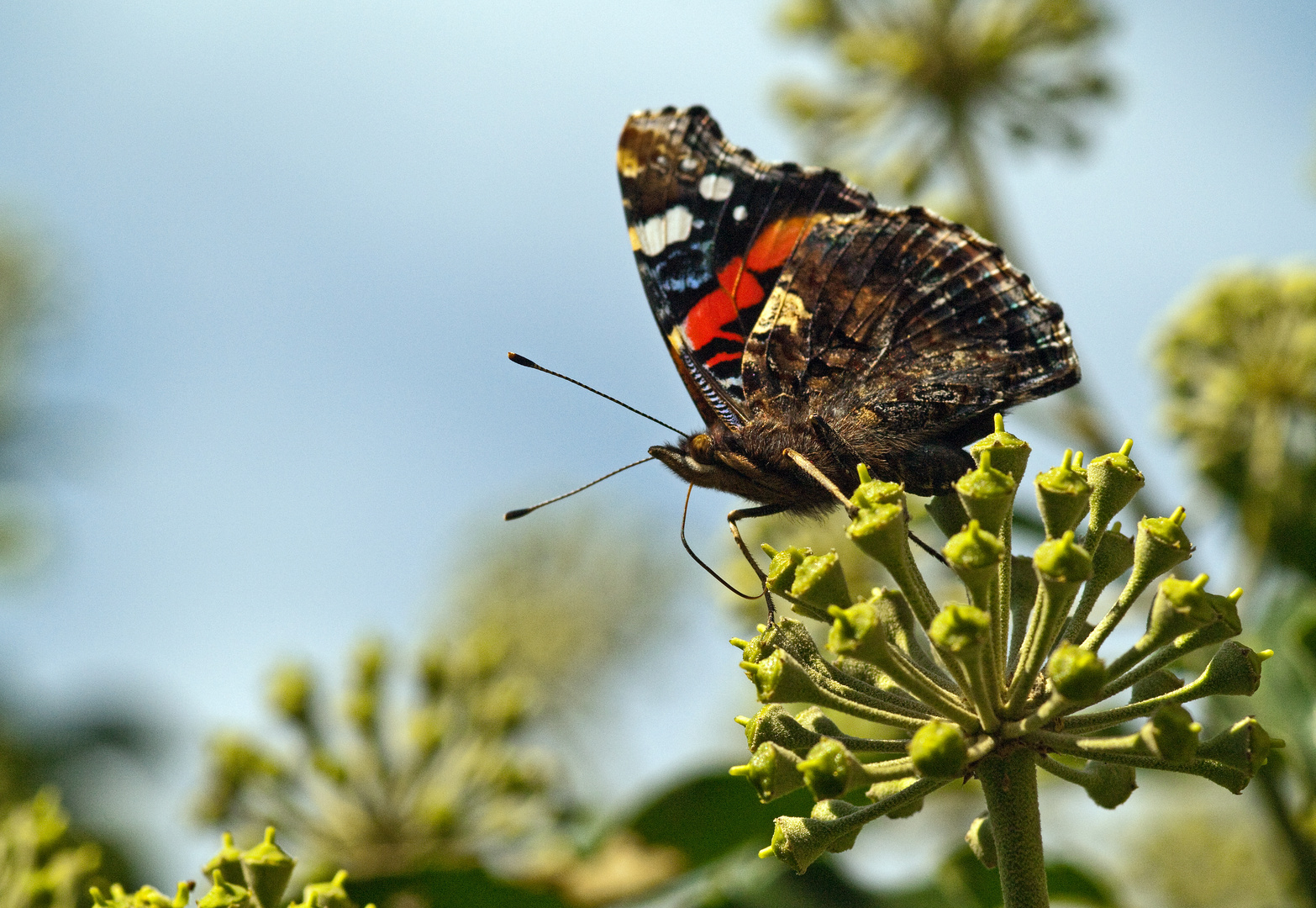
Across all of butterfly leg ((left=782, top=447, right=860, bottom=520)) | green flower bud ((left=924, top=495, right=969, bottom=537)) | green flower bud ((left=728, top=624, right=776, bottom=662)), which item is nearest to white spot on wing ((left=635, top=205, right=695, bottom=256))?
butterfly leg ((left=782, top=447, right=860, bottom=520))

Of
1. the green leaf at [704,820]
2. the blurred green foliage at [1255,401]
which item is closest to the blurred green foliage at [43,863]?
the green leaf at [704,820]

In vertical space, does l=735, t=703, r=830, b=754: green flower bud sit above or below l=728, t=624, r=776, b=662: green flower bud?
below

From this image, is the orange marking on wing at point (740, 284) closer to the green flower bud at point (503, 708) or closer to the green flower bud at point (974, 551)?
the green flower bud at point (974, 551)

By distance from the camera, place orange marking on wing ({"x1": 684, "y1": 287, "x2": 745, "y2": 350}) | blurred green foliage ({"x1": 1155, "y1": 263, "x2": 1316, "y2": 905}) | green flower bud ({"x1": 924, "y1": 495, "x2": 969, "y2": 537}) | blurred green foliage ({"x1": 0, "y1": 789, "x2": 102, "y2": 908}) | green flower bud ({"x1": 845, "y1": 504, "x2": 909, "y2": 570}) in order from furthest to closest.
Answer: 1. blurred green foliage ({"x1": 1155, "y1": 263, "x2": 1316, "y2": 905})
2. orange marking on wing ({"x1": 684, "y1": 287, "x2": 745, "y2": 350})
3. blurred green foliage ({"x1": 0, "y1": 789, "x2": 102, "y2": 908})
4. green flower bud ({"x1": 924, "y1": 495, "x2": 969, "y2": 537})
5. green flower bud ({"x1": 845, "y1": 504, "x2": 909, "y2": 570})

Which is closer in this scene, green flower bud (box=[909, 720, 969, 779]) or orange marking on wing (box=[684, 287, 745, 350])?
green flower bud (box=[909, 720, 969, 779])

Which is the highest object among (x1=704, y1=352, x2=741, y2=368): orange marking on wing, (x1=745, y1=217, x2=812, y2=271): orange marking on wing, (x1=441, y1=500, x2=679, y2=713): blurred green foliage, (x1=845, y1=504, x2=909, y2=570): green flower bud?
(x1=441, y1=500, x2=679, y2=713): blurred green foliage

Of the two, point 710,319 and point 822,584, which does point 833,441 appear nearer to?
point 710,319

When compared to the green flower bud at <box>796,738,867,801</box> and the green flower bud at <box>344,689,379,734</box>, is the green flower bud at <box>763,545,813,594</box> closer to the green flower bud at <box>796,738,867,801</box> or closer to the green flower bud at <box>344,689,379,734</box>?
the green flower bud at <box>796,738,867,801</box>

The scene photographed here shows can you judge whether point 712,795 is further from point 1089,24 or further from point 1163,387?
point 1089,24

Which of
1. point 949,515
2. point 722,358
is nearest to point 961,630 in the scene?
point 949,515

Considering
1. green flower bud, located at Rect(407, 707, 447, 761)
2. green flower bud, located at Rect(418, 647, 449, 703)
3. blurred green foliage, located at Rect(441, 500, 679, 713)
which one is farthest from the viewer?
blurred green foliage, located at Rect(441, 500, 679, 713)
